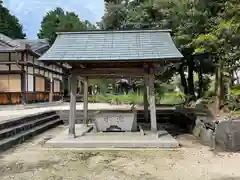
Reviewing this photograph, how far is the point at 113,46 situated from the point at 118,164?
3.69 meters

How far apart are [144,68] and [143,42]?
0.79 meters

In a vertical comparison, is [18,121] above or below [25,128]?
above

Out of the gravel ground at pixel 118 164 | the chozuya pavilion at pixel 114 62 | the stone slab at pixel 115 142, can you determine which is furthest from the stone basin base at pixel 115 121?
the gravel ground at pixel 118 164

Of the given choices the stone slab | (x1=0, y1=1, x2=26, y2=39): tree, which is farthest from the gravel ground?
(x1=0, y1=1, x2=26, y2=39): tree

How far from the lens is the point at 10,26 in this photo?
42219mm

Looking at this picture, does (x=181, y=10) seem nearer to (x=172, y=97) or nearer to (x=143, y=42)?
(x=143, y=42)

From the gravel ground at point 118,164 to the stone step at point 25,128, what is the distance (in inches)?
13.1

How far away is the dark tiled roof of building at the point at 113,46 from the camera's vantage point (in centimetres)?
729

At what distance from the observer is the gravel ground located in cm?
468

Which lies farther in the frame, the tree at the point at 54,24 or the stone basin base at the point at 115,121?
the tree at the point at 54,24

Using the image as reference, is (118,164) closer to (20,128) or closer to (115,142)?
(115,142)

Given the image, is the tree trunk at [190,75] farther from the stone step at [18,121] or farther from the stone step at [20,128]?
the stone step at [18,121]

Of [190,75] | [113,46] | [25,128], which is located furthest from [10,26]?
[113,46]

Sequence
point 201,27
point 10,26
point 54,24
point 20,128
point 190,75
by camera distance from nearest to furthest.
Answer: point 20,128
point 201,27
point 190,75
point 10,26
point 54,24
